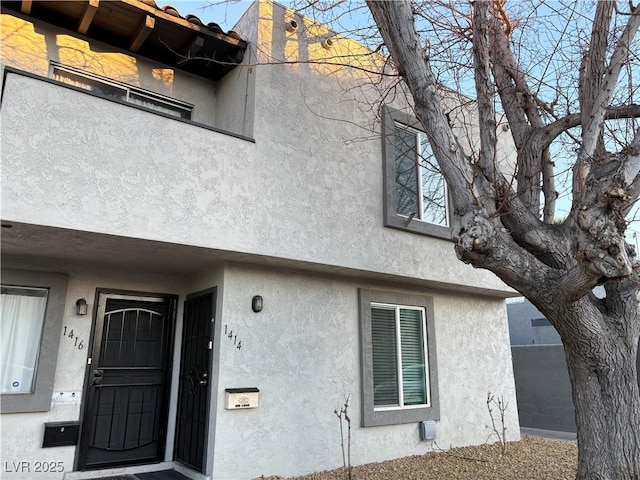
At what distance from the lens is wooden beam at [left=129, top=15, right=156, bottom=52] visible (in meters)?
6.29

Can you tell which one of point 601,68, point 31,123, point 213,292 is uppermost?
point 601,68

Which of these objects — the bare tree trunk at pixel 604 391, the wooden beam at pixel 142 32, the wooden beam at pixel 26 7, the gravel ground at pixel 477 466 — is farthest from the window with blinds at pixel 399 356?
the wooden beam at pixel 26 7

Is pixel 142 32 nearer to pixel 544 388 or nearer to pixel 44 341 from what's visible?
pixel 44 341

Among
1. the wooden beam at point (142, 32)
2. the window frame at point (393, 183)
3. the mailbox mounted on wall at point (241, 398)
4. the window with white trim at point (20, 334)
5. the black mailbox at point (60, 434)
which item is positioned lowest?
the black mailbox at point (60, 434)

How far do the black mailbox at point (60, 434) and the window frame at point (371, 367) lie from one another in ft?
13.4

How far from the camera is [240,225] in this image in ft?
19.6

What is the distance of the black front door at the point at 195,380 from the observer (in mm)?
6289

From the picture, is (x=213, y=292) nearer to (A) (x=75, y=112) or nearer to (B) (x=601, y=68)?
(A) (x=75, y=112)

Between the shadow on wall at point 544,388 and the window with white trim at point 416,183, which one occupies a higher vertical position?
the window with white trim at point 416,183

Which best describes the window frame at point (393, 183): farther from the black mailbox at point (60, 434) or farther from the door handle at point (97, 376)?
the black mailbox at point (60, 434)

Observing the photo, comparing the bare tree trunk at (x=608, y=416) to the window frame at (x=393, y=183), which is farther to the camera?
the window frame at (x=393, y=183)

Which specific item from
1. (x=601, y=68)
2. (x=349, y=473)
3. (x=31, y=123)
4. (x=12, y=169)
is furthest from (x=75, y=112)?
(x=601, y=68)

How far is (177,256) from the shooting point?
244 inches

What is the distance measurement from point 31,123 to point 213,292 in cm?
306
